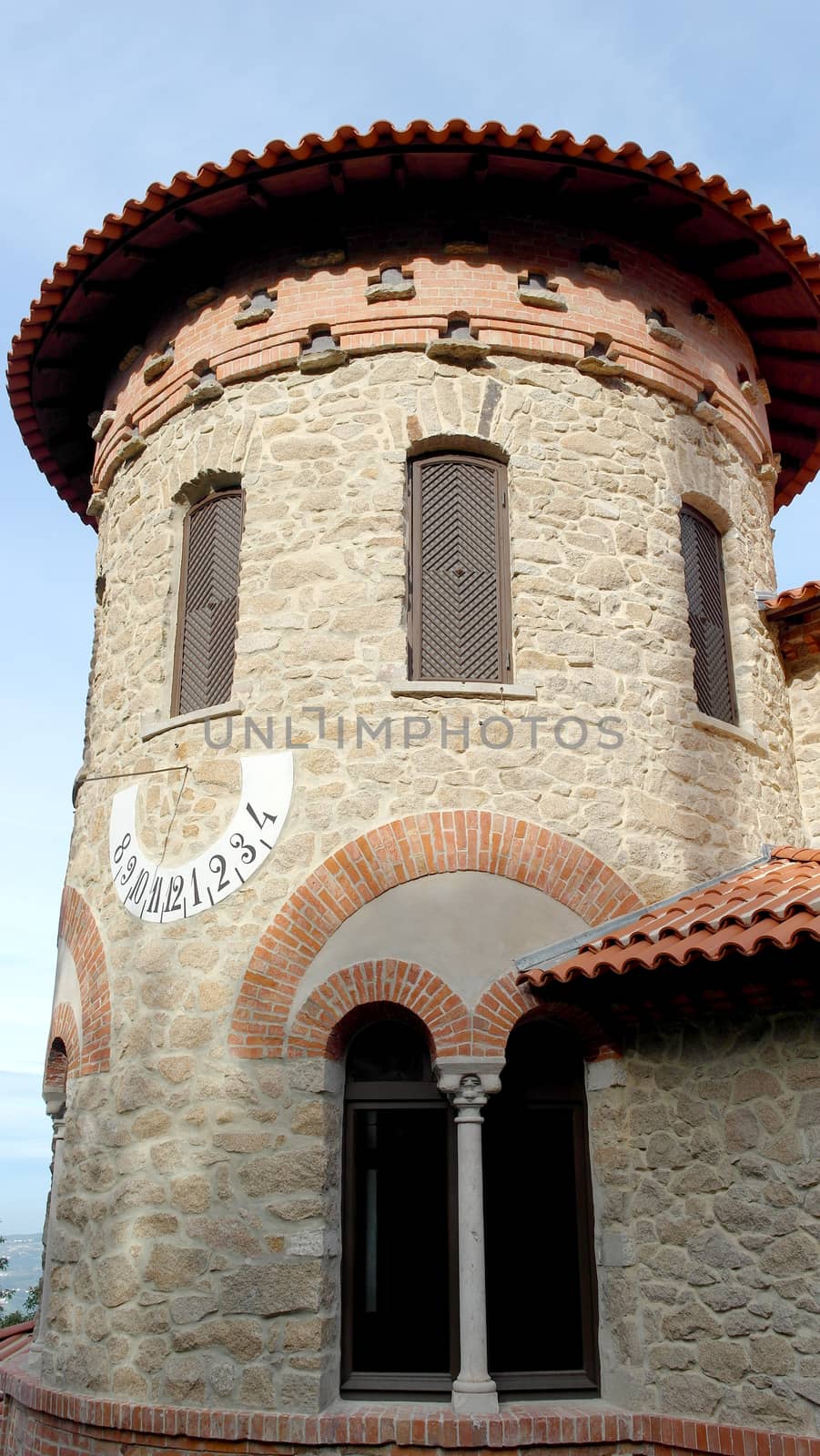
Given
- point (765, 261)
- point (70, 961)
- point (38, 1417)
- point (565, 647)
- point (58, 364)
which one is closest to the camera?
point (38, 1417)

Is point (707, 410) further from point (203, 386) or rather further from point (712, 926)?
point (712, 926)

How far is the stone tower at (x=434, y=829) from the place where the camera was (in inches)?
289

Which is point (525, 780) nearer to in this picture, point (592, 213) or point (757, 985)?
point (757, 985)

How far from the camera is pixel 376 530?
903cm

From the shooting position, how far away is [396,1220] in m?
7.92

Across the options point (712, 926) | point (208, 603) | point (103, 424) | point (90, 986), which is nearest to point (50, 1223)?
point (90, 986)

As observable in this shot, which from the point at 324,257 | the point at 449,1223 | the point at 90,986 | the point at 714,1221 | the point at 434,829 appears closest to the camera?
the point at 714,1221

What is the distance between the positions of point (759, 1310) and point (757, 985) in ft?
5.66

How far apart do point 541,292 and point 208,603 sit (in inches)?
137

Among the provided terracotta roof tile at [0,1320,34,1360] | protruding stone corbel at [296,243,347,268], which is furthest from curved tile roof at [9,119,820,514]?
terracotta roof tile at [0,1320,34,1360]

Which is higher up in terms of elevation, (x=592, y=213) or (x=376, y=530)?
(x=592, y=213)

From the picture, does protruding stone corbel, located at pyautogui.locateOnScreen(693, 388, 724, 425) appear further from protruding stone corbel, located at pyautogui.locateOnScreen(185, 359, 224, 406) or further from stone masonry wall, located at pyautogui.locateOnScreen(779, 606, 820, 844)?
protruding stone corbel, located at pyautogui.locateOnScreen(185, 359, 224, 406)

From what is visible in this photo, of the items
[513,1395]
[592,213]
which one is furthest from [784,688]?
[513,1395]

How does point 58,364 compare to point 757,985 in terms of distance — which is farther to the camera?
point 58,364
